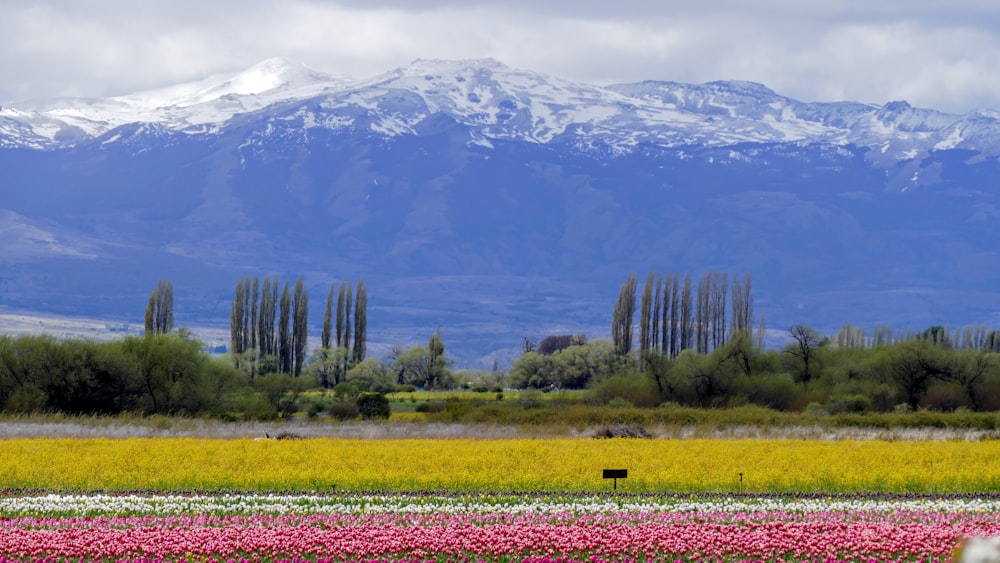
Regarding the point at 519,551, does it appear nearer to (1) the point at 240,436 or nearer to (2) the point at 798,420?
(1) the point at 240,436

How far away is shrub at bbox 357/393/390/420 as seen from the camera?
191 feet

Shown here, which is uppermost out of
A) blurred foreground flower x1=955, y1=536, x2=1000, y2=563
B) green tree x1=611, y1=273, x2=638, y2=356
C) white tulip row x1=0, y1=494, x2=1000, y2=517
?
green tree x1=611, y1=273, x2=638, y2=356

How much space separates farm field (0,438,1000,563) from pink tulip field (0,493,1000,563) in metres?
0.04

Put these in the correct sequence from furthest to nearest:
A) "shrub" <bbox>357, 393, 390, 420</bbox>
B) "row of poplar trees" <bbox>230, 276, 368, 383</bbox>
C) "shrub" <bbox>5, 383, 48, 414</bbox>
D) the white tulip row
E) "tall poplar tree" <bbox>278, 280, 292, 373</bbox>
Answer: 1. "tall poplar tree" <bbox>278, 280, 292, 373</bbox>
2. "row of poplar trees" <bbox>230, 276, 368, 383</bbox>
3. "shrub" <bbox>357, 393, 390, 420</bbox>
4. "shrub" <bbox>5, 383, 48, 414</bbox>
5. the white tulip row

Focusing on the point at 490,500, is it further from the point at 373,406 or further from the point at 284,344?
the point at 284,344

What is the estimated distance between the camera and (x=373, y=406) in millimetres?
59375

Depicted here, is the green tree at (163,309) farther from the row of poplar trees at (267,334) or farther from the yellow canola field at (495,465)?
the yellow canola field at (495,465)

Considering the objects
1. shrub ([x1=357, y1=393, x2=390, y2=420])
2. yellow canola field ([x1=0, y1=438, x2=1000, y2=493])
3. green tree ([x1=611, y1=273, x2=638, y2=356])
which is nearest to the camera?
yellow canola field ([x1=0, y1=438, x2=1000, y2=493])

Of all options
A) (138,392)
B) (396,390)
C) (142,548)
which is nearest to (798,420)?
(138,392)

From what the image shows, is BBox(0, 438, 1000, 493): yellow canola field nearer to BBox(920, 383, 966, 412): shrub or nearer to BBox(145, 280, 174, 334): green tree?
BBox(920, 383, 966, 412): shrub

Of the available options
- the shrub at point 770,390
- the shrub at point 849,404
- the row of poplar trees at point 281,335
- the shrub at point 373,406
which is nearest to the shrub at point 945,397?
the shrub at point 849,404

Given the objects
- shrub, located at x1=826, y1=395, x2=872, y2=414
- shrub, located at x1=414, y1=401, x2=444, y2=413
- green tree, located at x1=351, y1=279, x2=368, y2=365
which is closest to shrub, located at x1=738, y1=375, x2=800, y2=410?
shrub, located at x1=826, y1=395, x2=872, y2=414

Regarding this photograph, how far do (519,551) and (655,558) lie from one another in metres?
1.75

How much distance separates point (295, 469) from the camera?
30.8m
